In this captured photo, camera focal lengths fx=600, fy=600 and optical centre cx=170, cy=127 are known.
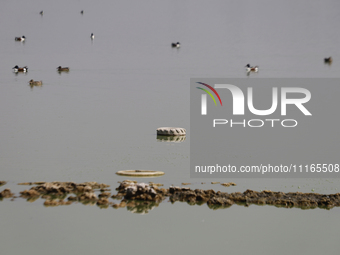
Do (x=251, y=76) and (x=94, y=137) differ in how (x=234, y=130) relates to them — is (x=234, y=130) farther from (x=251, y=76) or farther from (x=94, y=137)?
(x=251, y=76)

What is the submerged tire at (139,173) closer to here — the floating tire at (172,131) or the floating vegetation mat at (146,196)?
the floating vegetation mat at (146,196)

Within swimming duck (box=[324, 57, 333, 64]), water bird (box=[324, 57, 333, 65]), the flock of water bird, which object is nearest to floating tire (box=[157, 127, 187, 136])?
the flock of water bird

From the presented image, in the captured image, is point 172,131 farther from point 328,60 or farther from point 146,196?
point 328,60

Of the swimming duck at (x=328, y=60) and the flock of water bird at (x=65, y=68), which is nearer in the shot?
the flock of water bird at (x=65, y=68)

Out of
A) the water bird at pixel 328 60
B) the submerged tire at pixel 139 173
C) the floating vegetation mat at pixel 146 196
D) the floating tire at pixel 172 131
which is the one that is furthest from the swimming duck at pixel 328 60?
the floating vegetation mat at pixel 146 196

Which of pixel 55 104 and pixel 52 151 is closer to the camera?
pixel 52 151

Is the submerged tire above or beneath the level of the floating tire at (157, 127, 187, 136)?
beneath

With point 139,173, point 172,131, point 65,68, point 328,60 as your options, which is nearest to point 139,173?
point 139,173

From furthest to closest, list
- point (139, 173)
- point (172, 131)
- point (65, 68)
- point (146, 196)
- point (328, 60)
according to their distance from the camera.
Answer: point (328, 60) → point (65, 68) → point (172, 131) → point (139, 173) → point (146, 196)

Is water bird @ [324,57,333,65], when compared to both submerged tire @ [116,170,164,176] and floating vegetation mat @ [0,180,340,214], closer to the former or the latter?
submerged tire @ [116,170,164,176]

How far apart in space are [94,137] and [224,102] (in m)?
27.4

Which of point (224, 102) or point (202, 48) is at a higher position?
point (202, 48)

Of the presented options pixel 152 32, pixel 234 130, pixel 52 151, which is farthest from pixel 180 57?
pixel 52 151

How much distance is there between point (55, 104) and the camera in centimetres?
7212
